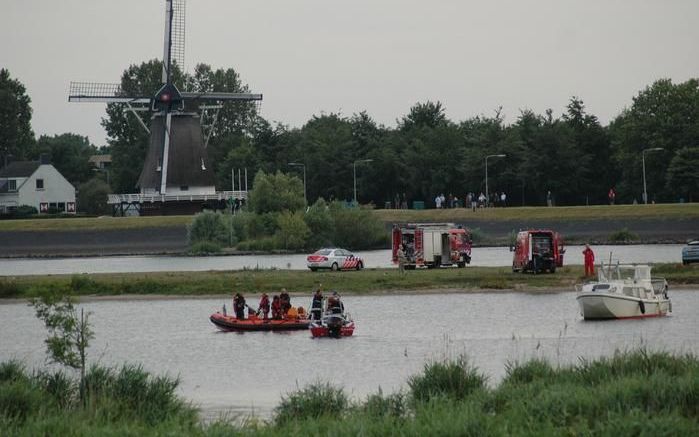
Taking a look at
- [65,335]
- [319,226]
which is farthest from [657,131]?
[65,335]

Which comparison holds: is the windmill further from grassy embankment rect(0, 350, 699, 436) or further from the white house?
grassy embankment rect(0, 350, 699, 436)

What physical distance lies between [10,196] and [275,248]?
66.2m

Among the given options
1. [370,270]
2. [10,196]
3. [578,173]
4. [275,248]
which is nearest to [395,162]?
[578,173]

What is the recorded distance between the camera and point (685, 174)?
421 feet

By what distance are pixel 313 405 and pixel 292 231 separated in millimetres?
80668

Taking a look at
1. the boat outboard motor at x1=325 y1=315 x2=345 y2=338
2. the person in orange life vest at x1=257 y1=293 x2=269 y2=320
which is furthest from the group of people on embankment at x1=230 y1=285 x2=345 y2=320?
the boat outboard motor at x1=325 y1=315 x2=345 y2=338

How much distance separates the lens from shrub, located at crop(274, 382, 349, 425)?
28.9m

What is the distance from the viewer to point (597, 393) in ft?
90.3

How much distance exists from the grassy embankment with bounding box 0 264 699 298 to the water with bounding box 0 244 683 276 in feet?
28.6

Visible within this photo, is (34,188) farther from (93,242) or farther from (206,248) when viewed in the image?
(206,248)

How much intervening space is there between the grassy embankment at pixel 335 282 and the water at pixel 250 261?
871 centimetres

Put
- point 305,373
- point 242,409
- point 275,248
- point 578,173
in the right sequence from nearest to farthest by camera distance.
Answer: point 242,409
point 305,373
point 275,248
point 578,173

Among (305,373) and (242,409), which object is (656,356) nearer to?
(242,409)

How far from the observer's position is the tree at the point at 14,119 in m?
190
